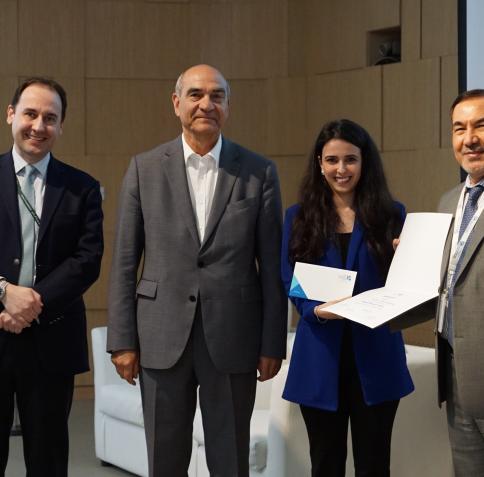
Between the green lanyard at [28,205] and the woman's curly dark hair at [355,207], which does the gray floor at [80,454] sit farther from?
the woman's curly dark hair at [355,207]

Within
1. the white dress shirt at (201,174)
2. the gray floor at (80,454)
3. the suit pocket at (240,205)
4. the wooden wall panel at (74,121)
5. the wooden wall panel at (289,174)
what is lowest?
the gray floor at (80,454)

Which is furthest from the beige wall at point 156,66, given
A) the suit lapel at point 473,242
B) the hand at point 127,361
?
the suit lapel at point 473,242

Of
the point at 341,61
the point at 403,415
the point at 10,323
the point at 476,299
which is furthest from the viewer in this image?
the point at 341,61

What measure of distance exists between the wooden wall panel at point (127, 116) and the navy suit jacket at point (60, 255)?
4127 millimetres

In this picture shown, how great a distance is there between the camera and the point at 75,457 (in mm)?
5555

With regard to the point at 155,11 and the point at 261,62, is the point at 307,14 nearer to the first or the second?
the point at 261,62

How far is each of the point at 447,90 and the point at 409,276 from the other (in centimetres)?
361

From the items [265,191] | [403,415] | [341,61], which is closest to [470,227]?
[265,191]

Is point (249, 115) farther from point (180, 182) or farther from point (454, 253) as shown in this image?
point (454, 253)

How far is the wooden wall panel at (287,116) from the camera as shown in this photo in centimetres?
718

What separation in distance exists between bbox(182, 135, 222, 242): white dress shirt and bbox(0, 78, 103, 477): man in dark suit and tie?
34 cm

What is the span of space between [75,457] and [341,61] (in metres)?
3.34

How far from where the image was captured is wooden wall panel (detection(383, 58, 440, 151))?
6238mm

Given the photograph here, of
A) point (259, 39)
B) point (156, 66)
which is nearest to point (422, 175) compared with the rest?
point (259, 39)
